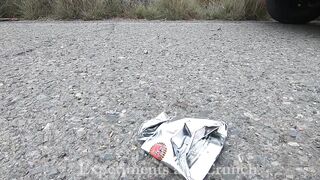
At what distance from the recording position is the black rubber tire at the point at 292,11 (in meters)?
3.67

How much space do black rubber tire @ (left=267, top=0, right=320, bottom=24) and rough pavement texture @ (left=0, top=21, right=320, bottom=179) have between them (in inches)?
31.8

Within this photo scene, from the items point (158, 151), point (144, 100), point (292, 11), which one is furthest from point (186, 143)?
point (292, 11)

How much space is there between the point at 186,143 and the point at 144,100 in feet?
1.77

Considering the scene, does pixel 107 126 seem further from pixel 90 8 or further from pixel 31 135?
pixel 90 8

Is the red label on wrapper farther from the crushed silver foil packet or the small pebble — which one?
the small pebble

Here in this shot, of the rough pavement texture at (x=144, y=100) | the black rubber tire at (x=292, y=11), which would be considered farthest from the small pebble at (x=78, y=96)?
the black rubber tire at (x=292, y=11)

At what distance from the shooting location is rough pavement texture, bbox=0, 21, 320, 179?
1163mm

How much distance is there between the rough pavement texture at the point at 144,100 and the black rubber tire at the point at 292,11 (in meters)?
0.81

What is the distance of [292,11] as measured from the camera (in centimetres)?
374

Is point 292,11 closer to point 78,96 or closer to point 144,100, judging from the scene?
point 144,100

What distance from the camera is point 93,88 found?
1828 mm

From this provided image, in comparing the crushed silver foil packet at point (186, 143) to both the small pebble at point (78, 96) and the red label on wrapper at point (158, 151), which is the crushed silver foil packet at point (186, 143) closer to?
the red label on wrapper at point (158, 151)

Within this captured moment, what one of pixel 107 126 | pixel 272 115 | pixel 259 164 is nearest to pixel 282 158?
pixel 259 164

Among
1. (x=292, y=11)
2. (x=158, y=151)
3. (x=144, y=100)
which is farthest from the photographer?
(x=292, y=11)
